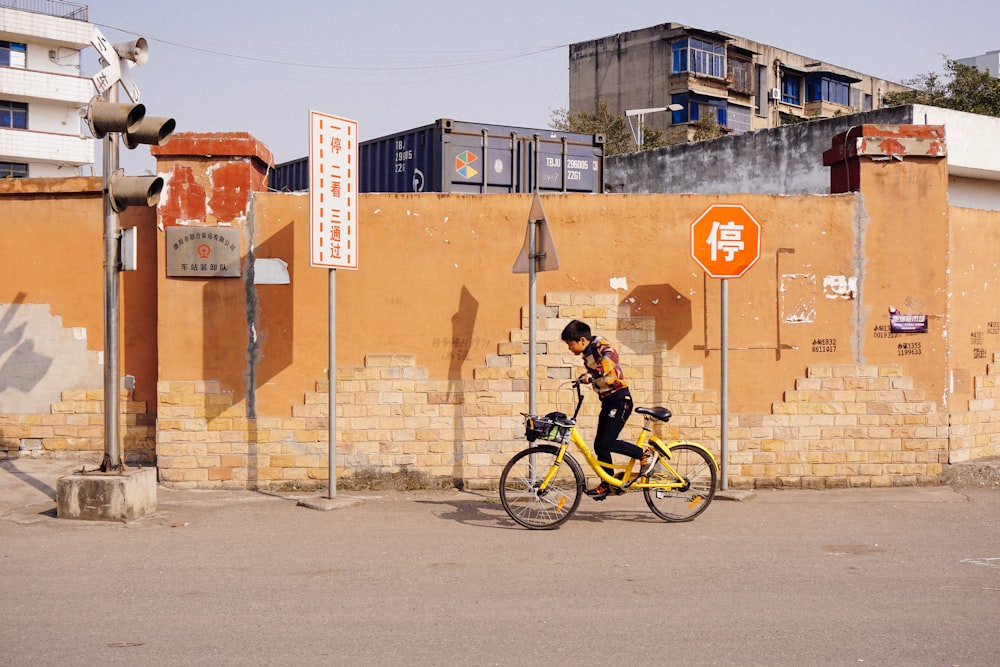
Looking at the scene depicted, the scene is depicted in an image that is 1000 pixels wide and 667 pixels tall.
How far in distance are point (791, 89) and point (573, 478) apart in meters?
49.0

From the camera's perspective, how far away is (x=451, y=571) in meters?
6.66

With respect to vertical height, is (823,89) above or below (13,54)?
below

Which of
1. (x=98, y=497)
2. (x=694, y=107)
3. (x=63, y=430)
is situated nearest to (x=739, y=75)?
(x=694, y=107)

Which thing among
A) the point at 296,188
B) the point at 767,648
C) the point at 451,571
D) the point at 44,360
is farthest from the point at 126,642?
the point at 296,188

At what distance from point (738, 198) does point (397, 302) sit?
153 inches

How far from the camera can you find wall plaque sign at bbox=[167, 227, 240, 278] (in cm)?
993

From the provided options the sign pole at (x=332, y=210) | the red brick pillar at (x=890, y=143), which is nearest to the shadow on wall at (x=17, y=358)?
the sign pole at (x=332, y=210)

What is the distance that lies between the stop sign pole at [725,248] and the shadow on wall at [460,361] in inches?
96.0

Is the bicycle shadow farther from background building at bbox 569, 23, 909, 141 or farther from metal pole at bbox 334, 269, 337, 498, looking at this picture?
background building at bbox 569, 23, 909, 141

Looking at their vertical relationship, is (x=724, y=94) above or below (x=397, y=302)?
above

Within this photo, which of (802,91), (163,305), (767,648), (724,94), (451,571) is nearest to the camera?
(767,648)

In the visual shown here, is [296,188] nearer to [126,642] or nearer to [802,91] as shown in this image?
A: [126,642]

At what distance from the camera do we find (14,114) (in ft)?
153

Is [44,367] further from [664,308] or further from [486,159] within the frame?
[486,159]
